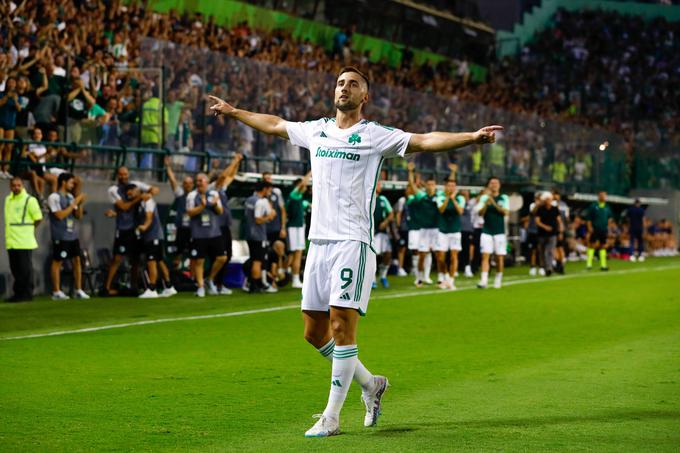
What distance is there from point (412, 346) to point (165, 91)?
38.5ft

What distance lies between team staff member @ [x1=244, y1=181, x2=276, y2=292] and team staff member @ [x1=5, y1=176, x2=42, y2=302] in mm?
4081

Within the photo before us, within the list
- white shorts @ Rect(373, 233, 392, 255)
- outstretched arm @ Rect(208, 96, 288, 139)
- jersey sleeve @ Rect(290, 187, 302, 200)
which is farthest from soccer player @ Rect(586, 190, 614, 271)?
outstretched arm @ Rect(208, 96, 288, 139)

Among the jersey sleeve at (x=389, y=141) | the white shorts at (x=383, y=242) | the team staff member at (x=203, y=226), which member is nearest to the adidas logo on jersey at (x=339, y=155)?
the jersey sleeve at (x=389, y=141)

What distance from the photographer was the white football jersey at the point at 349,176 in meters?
7.63

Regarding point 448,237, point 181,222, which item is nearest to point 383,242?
Answer: point 448,237

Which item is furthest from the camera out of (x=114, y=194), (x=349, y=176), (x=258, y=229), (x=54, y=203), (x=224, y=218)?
(x=258, y=229)

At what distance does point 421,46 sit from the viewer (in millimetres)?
47781

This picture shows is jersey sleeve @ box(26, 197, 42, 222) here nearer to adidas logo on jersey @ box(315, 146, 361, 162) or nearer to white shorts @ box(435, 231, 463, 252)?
white shorts @ box(435, 231, 463, 252)

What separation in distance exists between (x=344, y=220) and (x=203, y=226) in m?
13.5

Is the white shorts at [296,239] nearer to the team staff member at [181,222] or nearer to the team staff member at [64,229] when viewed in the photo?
the team staff member at [181,222]

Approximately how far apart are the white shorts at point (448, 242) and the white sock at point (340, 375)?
1613 cm

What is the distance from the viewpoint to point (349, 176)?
25.2 ft

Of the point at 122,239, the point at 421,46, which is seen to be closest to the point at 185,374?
the point at 122,239

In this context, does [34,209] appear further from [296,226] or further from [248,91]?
[248,91]
